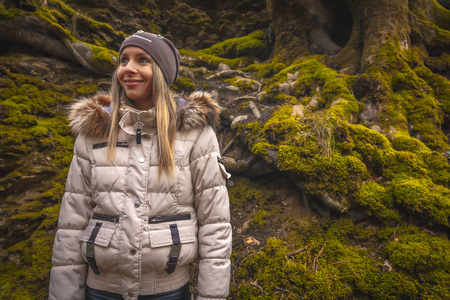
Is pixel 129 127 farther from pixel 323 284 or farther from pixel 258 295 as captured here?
pixel 323 284

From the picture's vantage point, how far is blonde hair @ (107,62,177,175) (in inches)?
73.6

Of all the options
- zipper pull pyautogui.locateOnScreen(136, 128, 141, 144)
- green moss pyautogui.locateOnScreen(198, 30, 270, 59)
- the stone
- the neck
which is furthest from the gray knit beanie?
green moss pyautogui.locateOnScreen(198, 30, 270, 59)

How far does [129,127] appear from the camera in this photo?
1.95 m

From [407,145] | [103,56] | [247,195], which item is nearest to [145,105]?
[247,195]

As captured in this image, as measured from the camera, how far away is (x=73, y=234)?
1.90 metres

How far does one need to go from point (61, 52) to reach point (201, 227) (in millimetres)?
5528

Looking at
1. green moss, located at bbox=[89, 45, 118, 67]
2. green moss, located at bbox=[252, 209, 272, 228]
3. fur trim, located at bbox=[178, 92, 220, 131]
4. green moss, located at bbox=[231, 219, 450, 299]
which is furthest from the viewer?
green moss, located at bbox=[89, 45, 118, 67]

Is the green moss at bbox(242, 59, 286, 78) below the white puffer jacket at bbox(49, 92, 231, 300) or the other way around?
the other way around

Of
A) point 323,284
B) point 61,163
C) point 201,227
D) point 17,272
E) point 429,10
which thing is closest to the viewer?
point 201,227

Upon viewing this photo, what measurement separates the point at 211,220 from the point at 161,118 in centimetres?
108

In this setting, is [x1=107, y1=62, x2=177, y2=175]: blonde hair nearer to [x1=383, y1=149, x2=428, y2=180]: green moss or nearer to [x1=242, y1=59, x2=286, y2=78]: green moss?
[x1=383, y1=149, x2=428, y2=180]: green moss

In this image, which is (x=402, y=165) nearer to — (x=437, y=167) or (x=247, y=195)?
(x=437, y=167)

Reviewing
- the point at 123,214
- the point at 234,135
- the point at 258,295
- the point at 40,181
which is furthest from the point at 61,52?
the point at 258,295

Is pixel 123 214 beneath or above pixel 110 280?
above
